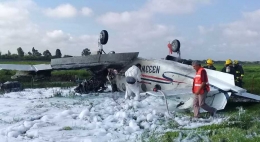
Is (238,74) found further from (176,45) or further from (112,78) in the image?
(112,78)

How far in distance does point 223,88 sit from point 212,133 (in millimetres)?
3580

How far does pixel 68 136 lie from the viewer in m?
7.13

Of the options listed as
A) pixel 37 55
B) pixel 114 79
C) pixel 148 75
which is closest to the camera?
pixel 148 75

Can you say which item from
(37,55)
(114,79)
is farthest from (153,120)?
(37,55)

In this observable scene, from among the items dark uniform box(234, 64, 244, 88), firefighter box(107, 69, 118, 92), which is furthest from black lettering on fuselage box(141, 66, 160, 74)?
dark uniform box(234, 64, 244, 88)

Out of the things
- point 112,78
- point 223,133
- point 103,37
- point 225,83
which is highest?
point 103,37

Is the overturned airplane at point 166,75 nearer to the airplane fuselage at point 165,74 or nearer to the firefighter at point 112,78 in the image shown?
the airplane fuselage at point 165,74

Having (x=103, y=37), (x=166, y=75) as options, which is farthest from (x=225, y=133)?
(x=103, y=37)

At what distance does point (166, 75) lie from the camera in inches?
485

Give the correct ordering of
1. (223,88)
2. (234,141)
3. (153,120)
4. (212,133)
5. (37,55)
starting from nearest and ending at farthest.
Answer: (234,141) < (212,133) < (153,120) < (223,88) < (37,55)

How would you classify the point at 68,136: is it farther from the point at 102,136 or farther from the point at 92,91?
the point at 92,91

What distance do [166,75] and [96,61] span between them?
3.47 metres

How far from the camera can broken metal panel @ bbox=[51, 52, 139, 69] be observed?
1385 centimetres

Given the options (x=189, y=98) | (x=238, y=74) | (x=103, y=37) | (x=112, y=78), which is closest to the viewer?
(x=189, y=98)
